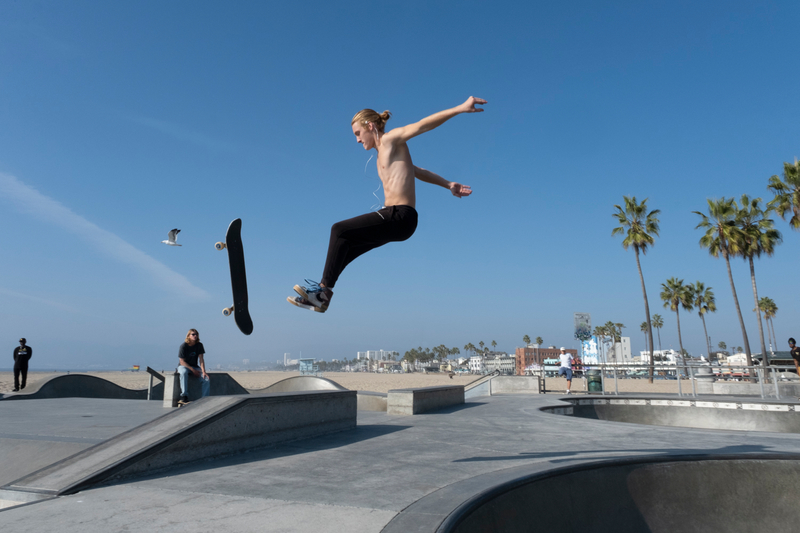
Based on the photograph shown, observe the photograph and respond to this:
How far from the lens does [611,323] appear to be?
118 meters

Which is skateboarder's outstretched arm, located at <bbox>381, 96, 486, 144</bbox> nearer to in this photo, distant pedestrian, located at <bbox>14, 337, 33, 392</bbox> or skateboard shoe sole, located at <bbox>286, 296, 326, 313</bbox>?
skateboard shoe sole, located at <bbox>286, 296, 326, 313</bbox>

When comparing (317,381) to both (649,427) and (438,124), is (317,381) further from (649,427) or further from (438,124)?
(438,124)

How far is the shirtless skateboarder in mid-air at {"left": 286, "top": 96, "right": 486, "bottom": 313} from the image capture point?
4.14m

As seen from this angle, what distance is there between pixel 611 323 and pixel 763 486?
123785 mm

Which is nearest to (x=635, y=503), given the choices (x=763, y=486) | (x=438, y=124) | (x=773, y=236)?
(x=763, y=486)

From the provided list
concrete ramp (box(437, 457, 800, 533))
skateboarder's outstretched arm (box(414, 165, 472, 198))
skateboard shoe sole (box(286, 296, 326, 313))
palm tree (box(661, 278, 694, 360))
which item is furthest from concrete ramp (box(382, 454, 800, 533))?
palm tree (box(661, 278, 694, 360))

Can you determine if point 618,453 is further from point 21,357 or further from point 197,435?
point 21,357

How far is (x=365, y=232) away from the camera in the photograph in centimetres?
413

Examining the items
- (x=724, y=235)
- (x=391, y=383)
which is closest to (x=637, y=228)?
(x=724, y=235)

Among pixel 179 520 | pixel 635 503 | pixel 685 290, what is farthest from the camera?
pixel 685 290

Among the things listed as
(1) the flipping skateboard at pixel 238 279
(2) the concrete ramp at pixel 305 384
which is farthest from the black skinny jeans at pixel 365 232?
(2) the concrete ramp at pixel 305 384

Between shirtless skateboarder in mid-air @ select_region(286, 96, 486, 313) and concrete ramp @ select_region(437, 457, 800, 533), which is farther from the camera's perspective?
concrete ramp @ select_region(437, 457, 800, 533)

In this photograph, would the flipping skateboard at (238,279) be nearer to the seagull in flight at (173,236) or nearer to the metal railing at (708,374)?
the seagull in flight at (173,236)

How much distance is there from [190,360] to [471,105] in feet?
28.4
